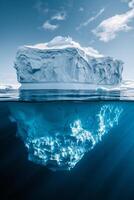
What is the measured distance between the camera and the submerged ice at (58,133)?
1244 cm

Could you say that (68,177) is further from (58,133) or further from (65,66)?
(65,66)

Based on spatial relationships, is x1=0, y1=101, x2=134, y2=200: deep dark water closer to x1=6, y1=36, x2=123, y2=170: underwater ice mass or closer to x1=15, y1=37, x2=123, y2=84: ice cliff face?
x1=6, y1=36, x2=123, y2=170: underwater ice mass

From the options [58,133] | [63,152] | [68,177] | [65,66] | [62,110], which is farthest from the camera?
[65,66]

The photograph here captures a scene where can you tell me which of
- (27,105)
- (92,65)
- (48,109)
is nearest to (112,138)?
(48,109)

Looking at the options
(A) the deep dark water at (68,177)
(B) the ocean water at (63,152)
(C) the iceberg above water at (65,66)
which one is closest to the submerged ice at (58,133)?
(B) the ocean water at (63,152)

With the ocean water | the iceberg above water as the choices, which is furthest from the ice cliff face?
the ocean water

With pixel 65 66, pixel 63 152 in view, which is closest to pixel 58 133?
pixel 63 152

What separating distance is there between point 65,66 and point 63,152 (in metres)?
22.9

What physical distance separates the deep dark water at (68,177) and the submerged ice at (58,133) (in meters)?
0.91

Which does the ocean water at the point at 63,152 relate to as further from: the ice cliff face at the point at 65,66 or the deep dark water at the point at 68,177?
the ice cliff face at the point at 65,66

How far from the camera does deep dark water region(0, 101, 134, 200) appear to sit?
37.9 ft

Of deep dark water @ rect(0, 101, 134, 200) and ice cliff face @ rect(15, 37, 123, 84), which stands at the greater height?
ice cliff face @ rect(15, 37, 123, 84)

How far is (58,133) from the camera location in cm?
1434

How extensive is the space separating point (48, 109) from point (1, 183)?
9425 millimetres
